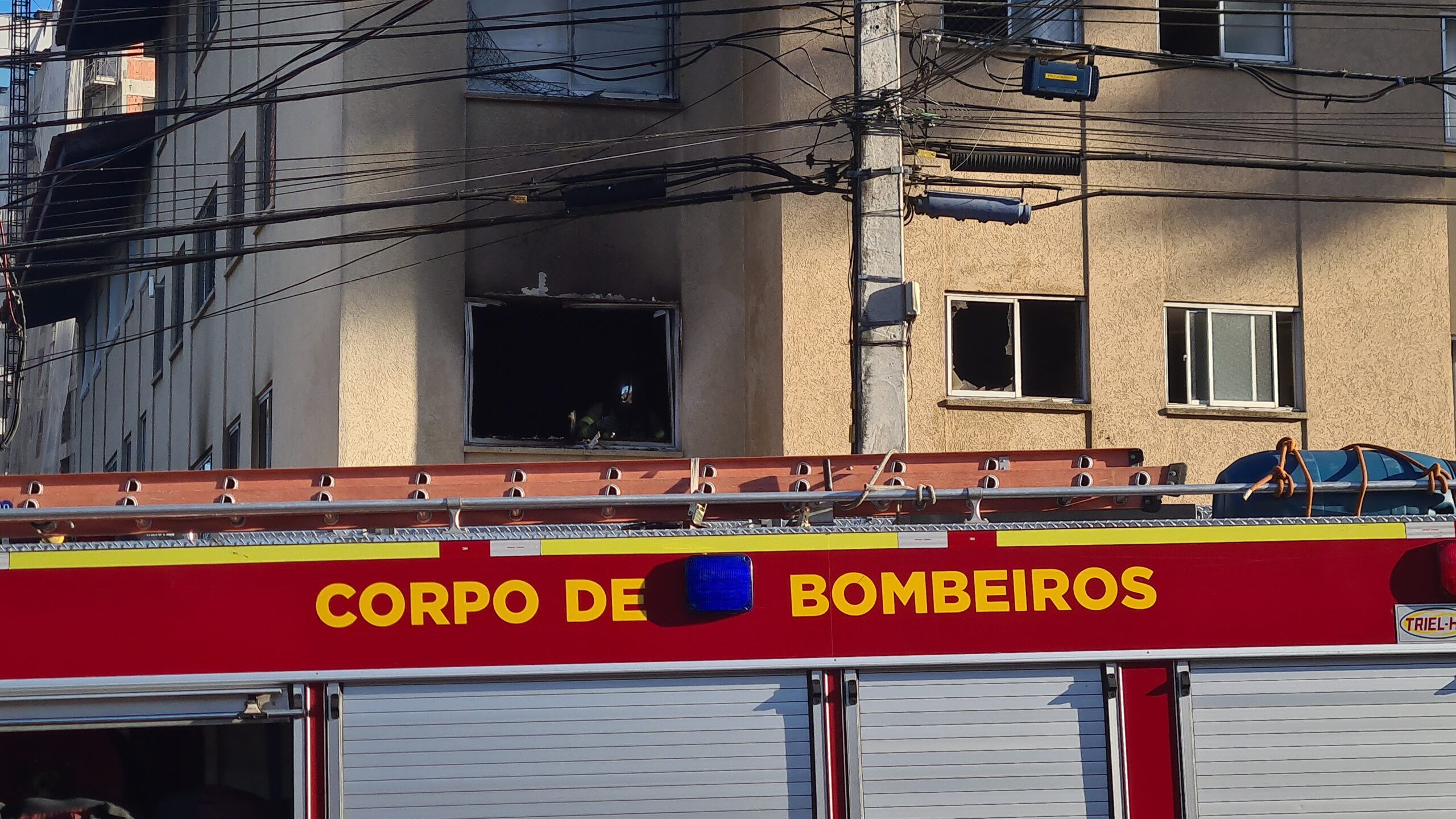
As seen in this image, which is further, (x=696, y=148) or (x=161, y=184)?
(x=161, y=184)

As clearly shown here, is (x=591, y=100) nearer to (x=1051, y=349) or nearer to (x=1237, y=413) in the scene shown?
(x=1051, y=349)

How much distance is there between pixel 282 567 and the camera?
20.1ft

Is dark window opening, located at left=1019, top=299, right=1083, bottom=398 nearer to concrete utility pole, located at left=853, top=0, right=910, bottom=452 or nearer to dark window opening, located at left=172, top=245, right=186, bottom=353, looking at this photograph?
concrete utility pole, located at left=853, top=0, right=910, bottom=452

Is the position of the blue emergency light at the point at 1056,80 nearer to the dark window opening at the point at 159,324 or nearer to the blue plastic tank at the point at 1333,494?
the blue plastic tank at the point at 1333,494

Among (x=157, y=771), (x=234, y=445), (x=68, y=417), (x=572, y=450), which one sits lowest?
(x=157, y=771)

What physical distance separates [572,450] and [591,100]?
3076 millimetres

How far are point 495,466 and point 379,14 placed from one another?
7.82m

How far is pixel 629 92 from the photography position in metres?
14.3

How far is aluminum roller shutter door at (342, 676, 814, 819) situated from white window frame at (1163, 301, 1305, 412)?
28.6ft

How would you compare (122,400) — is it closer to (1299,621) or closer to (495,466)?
(495,466)

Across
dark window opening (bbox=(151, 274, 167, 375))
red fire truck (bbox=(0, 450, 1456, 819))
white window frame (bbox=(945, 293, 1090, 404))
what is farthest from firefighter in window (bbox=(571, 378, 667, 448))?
dark window opening (bbox=(151, 274, 167, 375))

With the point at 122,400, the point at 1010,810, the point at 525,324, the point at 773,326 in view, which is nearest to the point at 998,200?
the point at 773,326

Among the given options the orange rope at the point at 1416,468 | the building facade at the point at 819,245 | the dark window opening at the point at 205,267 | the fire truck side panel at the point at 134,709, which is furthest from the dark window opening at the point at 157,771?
the dark window opening at the point at 205,267

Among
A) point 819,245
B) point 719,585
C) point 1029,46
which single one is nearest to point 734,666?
point 719,585
